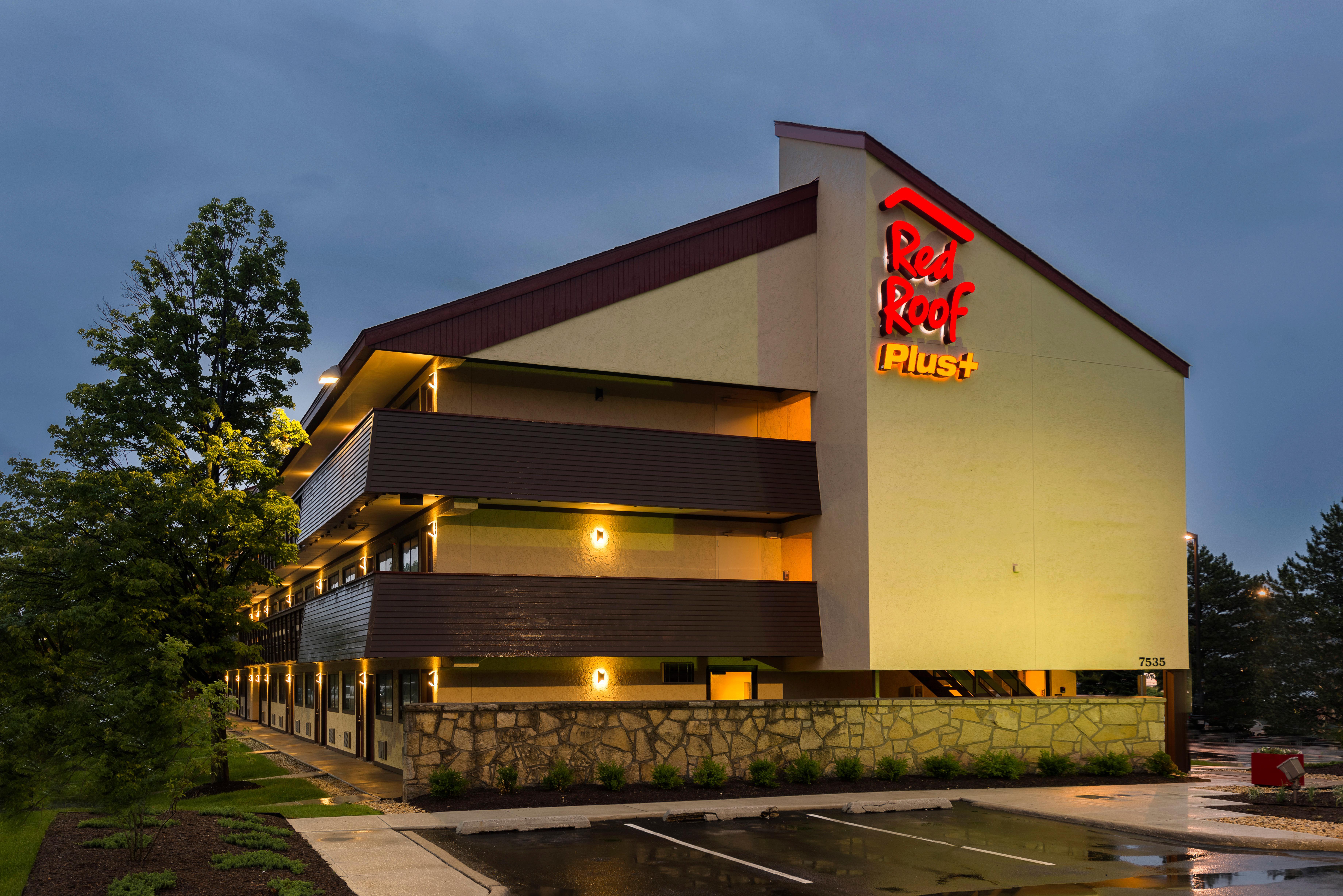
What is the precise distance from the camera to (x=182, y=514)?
23.1 m

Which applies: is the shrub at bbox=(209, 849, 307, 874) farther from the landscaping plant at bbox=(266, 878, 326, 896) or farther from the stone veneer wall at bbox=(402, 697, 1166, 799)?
the stone veneer wall at bbox=(402, 697, 1166, 799)

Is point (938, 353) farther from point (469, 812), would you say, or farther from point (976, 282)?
point (469, 812)

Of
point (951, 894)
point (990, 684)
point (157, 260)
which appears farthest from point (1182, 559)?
point (157, 260)

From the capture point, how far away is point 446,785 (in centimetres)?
2030

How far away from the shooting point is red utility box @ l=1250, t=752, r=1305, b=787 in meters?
22.1

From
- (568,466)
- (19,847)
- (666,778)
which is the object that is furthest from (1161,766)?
(19,847)

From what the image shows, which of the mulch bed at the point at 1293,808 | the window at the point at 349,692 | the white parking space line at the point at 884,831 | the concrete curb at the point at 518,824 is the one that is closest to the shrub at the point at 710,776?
the white parking space line at the point at 884,831

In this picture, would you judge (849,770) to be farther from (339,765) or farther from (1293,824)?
(339,765)

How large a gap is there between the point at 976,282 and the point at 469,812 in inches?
664

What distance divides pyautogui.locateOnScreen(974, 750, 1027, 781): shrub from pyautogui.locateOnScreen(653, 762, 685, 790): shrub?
7.19 meters

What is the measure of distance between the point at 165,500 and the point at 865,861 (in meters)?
16.2

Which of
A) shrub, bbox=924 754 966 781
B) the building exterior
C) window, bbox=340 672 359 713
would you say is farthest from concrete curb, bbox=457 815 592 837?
window, bbox=340 672 359 713

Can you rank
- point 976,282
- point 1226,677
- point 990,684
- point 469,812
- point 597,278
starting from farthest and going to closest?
point 1226,677 < point 990,684 < point 976,282 < point 597,278 < point 469,812

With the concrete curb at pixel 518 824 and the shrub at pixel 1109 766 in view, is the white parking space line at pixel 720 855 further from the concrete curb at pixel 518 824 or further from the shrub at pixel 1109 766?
the shrub at pixel 1109 766
